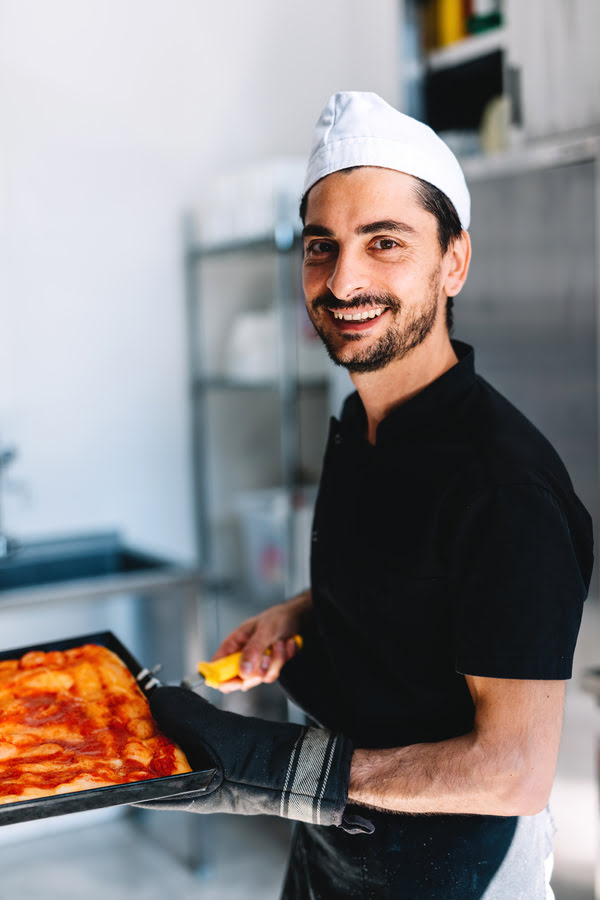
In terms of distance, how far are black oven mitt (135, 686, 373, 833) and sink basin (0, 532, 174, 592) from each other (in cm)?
147

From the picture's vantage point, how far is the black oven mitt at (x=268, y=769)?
113cm

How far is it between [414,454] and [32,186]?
6.96ft

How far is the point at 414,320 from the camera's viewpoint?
1260 mm

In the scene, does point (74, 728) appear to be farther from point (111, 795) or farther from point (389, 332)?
point (389, 332)

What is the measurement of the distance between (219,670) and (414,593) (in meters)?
0.39

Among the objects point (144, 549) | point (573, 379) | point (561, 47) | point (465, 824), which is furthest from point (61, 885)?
point (561, 47)

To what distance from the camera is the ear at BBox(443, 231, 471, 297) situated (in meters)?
1.32

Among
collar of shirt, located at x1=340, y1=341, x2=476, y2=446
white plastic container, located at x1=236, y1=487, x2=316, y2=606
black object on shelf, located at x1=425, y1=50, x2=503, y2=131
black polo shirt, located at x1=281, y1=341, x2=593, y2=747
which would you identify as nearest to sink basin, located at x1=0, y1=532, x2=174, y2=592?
white plastic container, located at x1=236, y1=487, x2=316, y2=606

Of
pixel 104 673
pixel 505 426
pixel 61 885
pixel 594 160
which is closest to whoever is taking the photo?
pixel 505 426

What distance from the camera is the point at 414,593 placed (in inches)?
47.4

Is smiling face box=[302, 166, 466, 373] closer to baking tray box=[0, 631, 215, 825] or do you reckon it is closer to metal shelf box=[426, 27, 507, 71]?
baking tray box=[0, 631, 215, 825]

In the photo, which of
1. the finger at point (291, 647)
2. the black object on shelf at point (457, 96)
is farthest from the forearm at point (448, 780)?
the black object on shelf at point (457, 96)

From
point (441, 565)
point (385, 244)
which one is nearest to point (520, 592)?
point (441, 565)

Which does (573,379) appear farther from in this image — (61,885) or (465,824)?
(61,885)
